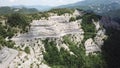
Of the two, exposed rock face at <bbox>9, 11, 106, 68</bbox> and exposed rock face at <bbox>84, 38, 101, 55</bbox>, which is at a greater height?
exposed rock face at <bbox>9, 11, 106, 68</bbox>

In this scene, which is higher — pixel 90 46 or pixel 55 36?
pixel 55 36

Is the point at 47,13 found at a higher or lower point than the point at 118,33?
higher

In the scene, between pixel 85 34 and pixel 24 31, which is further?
pixel 85 34

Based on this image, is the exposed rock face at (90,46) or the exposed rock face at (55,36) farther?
the exposed rock face at (90,46)

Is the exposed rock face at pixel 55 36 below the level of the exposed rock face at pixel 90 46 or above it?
above

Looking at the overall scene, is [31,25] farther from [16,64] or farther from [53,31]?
[16,64]

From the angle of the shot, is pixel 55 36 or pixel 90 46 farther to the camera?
pixel 90 46

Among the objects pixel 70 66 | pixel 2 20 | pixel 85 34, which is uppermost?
pixel 2 20

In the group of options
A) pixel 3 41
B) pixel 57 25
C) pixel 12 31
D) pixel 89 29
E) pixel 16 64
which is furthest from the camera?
pixel 89 29

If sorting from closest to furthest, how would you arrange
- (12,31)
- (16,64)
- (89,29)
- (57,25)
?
(16,64) → (12,31) → (57,25) → (89,29)

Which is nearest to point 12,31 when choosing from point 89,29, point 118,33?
point 89,29

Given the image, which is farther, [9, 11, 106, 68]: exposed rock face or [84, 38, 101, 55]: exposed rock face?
[84, 38, 101, 55]: exposed rock face
